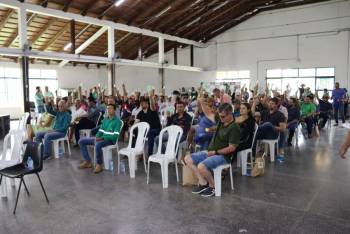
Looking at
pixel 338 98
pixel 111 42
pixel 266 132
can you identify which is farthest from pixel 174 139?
pixel 111 42

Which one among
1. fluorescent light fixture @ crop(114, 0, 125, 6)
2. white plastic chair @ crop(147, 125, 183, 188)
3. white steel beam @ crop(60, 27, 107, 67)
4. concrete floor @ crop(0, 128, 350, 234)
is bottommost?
concrete floor @ crop(0, 128, 350, 234)

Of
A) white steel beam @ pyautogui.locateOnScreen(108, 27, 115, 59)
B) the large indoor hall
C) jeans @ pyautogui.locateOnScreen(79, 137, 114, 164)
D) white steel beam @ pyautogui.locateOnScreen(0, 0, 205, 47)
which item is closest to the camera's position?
the large indoor hall

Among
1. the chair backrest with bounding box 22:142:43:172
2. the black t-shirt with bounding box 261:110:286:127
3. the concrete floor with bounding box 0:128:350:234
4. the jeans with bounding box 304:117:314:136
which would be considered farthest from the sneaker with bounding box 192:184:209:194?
the jeans with bounding box 304:117:314:136

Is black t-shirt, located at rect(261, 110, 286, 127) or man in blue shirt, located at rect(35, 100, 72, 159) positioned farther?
man in blue shirt, located at rect(35, 100, 72, 159)

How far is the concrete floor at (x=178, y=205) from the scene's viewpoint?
264cm

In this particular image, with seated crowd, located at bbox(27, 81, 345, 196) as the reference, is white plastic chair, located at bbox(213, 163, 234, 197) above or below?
below

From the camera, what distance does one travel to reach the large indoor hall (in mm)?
2889

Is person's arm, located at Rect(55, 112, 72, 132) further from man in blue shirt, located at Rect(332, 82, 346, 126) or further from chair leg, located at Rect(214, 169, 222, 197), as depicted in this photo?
man in blue shirt, located at Rect(332, 82, 346, 126)

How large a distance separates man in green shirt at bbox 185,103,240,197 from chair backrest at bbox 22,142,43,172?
1.74m

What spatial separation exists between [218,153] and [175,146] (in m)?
0.78

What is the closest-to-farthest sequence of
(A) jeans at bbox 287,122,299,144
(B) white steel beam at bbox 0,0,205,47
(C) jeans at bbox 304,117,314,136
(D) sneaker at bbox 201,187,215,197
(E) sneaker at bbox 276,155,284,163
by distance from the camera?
(D) sneaker at bbox 201,187,215,197, (E) sneaker at bbox 276,155,284,163, (A) jeans at bbox 287,122,299,144, (C) jeans at bbox 304,117,314,136, (B) white steel beam at bbox 0,0,205,47

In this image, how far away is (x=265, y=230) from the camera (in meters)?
2.54

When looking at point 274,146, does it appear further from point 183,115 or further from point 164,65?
point 164,65

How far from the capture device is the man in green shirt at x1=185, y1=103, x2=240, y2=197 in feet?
10.9
